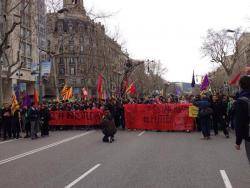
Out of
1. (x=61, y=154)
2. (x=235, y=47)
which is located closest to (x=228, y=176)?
(x=61, y=154)

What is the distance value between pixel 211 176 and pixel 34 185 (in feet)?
11.7

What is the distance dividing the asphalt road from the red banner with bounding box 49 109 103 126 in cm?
842

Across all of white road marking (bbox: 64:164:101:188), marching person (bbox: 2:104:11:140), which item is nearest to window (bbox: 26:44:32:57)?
marching person (bbox: 2:104:11:140)

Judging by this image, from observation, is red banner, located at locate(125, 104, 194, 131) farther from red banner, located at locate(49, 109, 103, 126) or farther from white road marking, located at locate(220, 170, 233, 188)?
white road marking, located at locate(220, 170, 233, 188)

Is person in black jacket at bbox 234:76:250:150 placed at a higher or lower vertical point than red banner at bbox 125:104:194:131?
higher

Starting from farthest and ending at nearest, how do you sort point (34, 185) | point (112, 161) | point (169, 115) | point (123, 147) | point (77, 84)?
point (77, 84), point (169, 115), point (123, 147), point (112, 161), point (34, 185)

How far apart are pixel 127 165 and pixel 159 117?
1264cm

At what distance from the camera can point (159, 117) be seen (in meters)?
24.4

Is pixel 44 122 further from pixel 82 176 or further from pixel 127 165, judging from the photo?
pixel 82 176

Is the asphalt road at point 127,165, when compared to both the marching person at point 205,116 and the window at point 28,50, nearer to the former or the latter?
the marching person at point 205,116

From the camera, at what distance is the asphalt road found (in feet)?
31.6

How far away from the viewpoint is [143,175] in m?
10.4

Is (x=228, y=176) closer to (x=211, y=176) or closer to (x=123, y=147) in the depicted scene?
(x=211, y=176)

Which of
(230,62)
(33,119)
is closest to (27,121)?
(33,119)
